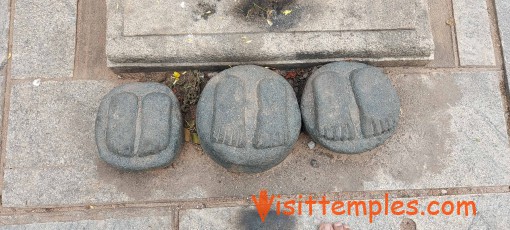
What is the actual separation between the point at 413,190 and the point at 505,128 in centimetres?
85

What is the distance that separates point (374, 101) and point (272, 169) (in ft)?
2.77

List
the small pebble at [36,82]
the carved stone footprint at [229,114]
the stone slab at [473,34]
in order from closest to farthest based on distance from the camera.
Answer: the carved stone footprint at [229,114] → the small pebble at [36,82] → the stone slab at [473,34]

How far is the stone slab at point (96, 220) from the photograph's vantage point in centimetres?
282

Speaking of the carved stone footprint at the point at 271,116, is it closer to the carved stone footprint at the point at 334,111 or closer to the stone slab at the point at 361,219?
the carved stone footprint at the point at 334,111

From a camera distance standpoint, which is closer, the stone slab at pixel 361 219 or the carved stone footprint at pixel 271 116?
the carved stone footprint at pixel 271 116

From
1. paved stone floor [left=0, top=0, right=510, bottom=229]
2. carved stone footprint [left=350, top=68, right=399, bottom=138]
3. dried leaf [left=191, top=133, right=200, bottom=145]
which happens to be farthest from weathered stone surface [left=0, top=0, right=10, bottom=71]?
carved stone footprint [left=350, top=68, right=399, bottom=138]

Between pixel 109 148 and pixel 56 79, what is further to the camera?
pixel 56 79

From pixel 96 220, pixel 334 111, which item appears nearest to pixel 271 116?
pixel 334 111

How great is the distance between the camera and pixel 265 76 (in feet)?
8.82

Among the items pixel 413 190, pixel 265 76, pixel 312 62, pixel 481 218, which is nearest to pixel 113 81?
pixel 265 76

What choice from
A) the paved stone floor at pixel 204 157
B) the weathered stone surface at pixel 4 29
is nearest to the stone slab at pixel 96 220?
the paved stone floor at pixel 204 157

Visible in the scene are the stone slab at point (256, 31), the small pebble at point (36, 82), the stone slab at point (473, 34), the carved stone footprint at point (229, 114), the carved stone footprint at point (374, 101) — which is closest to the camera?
the carved stone footprint at point (229, 114)

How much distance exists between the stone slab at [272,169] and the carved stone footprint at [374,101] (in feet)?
1.16

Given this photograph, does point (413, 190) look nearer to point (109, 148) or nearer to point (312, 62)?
point (312, 62)
